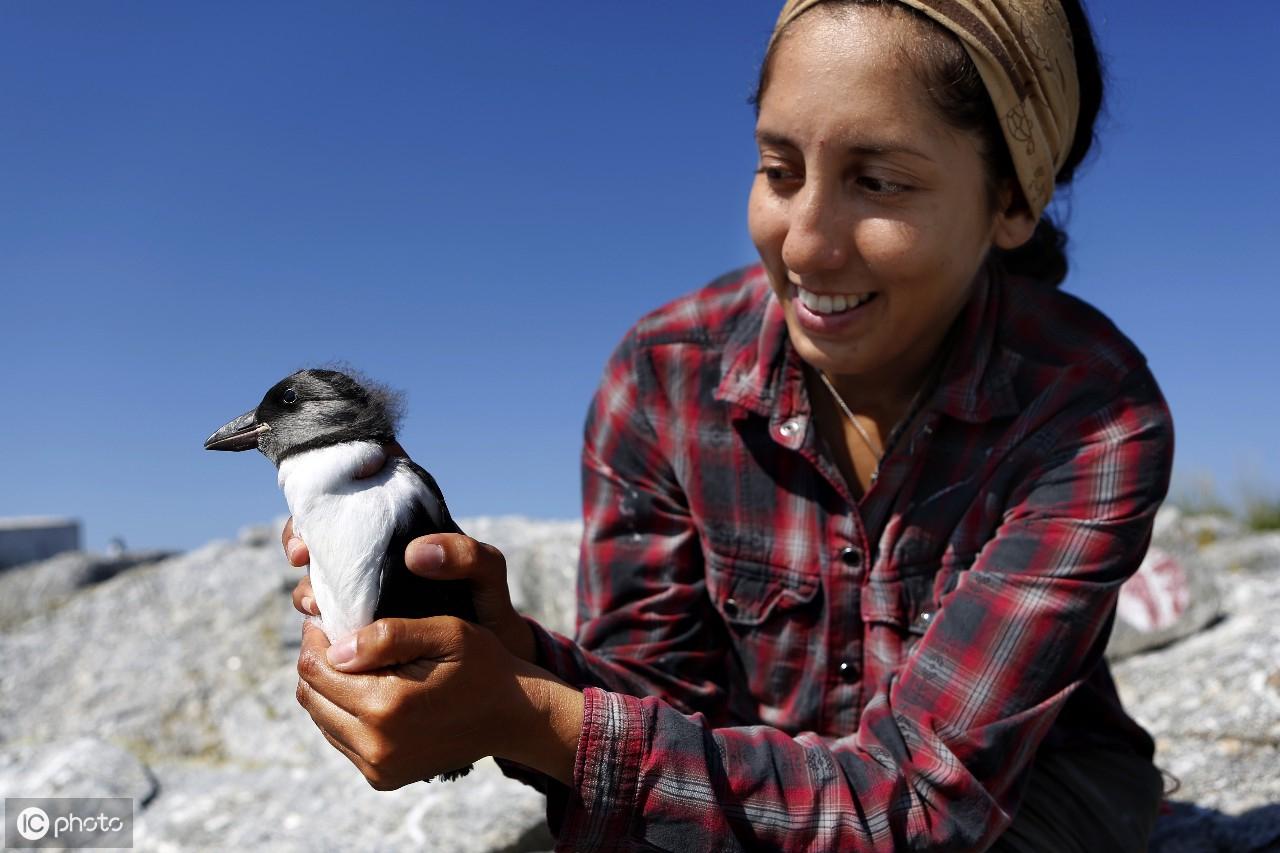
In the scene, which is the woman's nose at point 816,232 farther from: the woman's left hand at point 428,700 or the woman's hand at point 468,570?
the woman's left hand at point 428,700

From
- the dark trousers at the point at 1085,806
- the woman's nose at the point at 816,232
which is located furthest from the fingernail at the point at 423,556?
the dark trousers at the point at 1085,806

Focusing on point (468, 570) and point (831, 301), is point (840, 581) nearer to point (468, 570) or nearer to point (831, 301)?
point (831, 301)

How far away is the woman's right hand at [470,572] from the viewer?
178cm

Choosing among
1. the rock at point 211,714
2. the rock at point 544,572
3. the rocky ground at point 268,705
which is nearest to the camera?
the rocky ground at point 268,705

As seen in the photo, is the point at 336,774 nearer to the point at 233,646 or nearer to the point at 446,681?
the point at 233,646

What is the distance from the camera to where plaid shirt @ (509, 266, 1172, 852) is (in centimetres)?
207

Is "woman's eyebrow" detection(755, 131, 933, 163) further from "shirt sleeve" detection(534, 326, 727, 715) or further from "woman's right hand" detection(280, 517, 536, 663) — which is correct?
"woman's right hand" detection(280, 517, 536, 663)

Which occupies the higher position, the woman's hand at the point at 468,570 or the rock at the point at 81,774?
the woman's hand at the point at 468,570

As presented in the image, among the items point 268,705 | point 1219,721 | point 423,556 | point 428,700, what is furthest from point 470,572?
point 268,705

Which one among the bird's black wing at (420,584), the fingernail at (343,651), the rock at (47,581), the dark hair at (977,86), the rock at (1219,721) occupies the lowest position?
the rock at (47,581)

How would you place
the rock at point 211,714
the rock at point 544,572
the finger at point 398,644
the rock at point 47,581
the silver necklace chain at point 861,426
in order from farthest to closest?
the rock at point 47,581 < the rock at point 544,572 < the rock at point 211,714 < the silver necklace chain at point 861,426 < the finger at point 398,644

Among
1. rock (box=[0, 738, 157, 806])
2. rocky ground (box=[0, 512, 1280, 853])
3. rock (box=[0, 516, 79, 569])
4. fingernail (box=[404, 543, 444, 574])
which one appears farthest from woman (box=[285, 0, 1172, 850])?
rock (box=[0, 516, 79, 569])

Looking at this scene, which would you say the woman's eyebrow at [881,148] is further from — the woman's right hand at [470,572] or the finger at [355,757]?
the finger at [355,757]

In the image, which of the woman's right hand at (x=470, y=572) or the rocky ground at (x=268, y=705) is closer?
the woman's right hand at (x=470, y=572)
